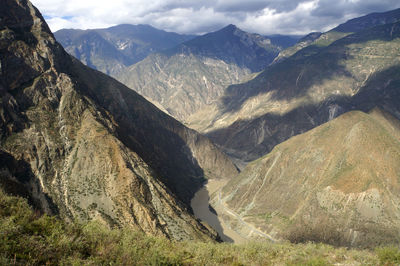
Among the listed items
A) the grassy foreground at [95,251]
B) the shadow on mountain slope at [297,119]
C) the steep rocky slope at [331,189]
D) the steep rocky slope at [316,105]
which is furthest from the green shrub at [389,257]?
the shadow on mountain slope at [297,119]

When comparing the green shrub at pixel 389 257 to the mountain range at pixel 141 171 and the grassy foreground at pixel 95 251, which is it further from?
the mountain range at pixel 141 171

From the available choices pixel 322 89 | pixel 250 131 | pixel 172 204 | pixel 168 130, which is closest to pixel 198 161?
pixel 168 130

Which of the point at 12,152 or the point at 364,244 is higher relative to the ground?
the point at 12,152

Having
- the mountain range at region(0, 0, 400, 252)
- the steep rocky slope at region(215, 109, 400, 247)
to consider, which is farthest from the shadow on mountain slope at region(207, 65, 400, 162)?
the steep rocky slope at region(215, 109, 400, 247)

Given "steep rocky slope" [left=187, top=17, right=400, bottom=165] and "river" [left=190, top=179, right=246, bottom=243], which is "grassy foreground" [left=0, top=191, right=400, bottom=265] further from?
"steep rocky slope" [left=187, top=17, right=400, bottom=165]

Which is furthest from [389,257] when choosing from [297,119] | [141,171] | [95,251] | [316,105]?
[316,105]

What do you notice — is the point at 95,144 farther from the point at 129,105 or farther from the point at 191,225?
the point at 129,105
